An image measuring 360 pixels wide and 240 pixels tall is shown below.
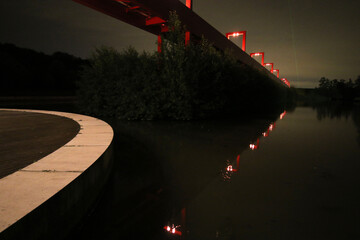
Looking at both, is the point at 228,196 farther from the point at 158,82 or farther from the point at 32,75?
the point at 32,75

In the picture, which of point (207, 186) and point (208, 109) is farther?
point (208, 109)

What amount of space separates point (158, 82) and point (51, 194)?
26.5ft

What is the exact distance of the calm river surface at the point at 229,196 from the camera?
1753 mm

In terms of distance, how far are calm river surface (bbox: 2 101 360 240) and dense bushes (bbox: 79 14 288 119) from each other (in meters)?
Result: 5.28

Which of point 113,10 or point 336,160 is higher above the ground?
point 113,10

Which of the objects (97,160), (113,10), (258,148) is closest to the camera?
(97,160)

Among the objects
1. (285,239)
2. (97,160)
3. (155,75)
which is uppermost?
(155,75)

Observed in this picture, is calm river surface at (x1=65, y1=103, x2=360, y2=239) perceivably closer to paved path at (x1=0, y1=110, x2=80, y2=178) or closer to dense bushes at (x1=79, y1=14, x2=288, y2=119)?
paved path at (x1=0, y1=110, x2=80, y2=178)

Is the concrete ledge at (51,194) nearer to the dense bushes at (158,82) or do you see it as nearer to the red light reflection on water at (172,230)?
the red light reflection on water at (172,230)

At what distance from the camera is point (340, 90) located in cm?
9812

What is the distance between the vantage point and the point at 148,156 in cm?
394

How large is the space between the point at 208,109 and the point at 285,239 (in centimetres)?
882

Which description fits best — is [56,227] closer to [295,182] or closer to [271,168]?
[295,182]

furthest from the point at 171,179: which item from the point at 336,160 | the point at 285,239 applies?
the point at 336,160
